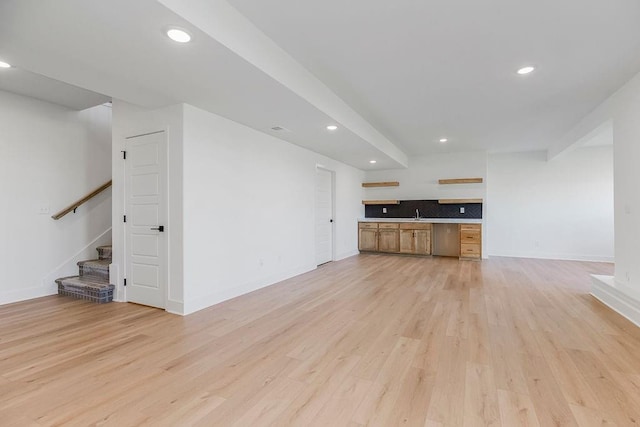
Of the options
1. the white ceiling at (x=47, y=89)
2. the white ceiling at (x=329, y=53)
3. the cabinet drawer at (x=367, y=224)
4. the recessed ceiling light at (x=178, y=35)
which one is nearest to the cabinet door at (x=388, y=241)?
the cabinet drawer at (x=367, y=224)

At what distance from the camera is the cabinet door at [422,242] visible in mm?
7418

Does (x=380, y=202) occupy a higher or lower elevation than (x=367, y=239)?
higher

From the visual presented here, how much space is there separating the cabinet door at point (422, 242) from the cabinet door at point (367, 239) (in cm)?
102

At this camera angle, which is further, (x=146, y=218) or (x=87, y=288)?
(x=87, y=288)

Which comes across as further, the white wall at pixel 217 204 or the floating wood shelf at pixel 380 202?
the floating wood shelf at pixel 380 202

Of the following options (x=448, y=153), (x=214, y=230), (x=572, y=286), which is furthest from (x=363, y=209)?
(x=214, y=230)

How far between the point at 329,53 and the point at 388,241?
5761mm

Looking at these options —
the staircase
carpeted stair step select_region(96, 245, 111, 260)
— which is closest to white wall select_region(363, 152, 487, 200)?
carpeted stair step select_region(96, 245, 111, 260)

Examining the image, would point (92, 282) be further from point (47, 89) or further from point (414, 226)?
point (414, 226)

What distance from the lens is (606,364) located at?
7.20 ft

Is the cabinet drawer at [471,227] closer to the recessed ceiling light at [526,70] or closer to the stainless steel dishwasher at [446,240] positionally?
the stainless steel dishwasher at [446,240]

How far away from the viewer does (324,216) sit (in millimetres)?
6727

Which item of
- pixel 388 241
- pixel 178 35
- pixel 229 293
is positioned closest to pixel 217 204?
pixel 229 293

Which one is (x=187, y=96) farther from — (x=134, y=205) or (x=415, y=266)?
(x=415, y=266)
